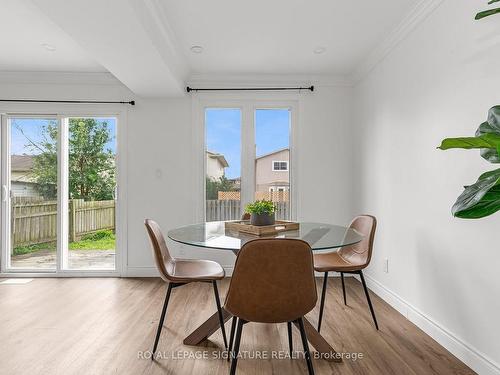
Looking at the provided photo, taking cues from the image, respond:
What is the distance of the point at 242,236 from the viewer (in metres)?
2.11

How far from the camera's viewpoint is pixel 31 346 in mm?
2217

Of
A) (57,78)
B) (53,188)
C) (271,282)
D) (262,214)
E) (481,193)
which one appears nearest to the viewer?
(481,193)

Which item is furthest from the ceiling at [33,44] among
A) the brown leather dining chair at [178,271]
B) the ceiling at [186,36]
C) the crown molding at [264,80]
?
the brown leather dining chair at [178,271]

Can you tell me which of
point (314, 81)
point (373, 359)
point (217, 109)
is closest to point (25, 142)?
point (217, 109)

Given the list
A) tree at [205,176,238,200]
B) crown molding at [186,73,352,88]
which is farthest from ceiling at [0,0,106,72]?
tree at [205,176,238,200]

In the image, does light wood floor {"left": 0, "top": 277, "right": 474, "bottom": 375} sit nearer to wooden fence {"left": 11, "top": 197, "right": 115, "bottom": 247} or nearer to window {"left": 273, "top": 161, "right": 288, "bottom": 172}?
wooden fence {"left": 11, "top": 197, "right": 115, "bottom": 247}

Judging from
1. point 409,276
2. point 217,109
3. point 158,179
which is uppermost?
point 217,109

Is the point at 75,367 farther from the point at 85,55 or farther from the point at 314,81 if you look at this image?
the point at 314,81

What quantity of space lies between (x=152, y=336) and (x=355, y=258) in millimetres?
1697

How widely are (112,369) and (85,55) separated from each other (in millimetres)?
2978

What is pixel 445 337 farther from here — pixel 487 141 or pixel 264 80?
pixel 264 80

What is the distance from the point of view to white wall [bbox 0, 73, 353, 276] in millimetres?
3863
